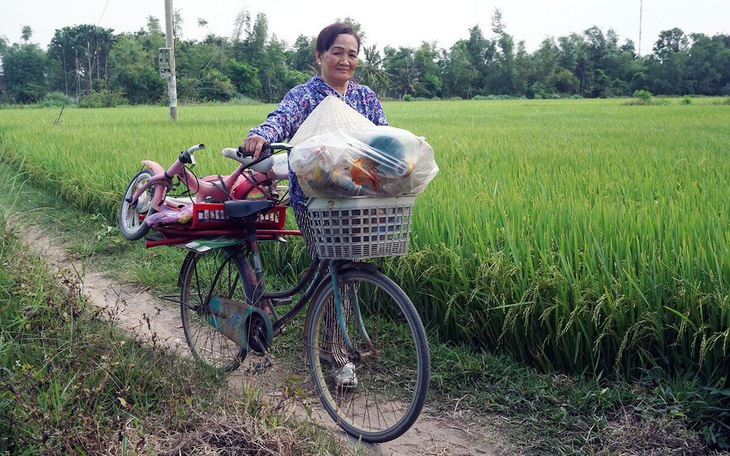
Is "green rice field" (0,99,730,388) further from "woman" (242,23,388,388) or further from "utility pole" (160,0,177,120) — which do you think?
"utility pole" (160,0,177,120)

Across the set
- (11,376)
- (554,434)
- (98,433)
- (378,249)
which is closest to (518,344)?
(554,434)

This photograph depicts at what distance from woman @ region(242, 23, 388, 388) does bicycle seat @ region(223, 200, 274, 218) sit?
0.12m

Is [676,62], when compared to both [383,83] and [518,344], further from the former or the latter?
[518,344]

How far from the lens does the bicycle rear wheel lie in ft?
8.71

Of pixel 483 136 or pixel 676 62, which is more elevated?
pixel 676 62

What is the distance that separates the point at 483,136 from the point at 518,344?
686 cm

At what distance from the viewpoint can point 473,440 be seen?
7.30ft

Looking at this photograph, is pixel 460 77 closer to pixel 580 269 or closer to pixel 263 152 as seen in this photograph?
pixel 580 269

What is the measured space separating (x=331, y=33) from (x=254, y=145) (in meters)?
0.64

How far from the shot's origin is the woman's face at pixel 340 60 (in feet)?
8.17

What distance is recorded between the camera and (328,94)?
254 centimetres

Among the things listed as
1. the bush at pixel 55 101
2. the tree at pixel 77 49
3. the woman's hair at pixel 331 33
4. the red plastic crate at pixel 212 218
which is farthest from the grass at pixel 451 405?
the tree at pixel 77 49

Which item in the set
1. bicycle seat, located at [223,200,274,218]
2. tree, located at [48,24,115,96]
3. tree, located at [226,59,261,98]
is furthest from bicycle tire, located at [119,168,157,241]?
tree, located at [48,24,115,96]

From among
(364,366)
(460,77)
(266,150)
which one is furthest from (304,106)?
(460,77)
